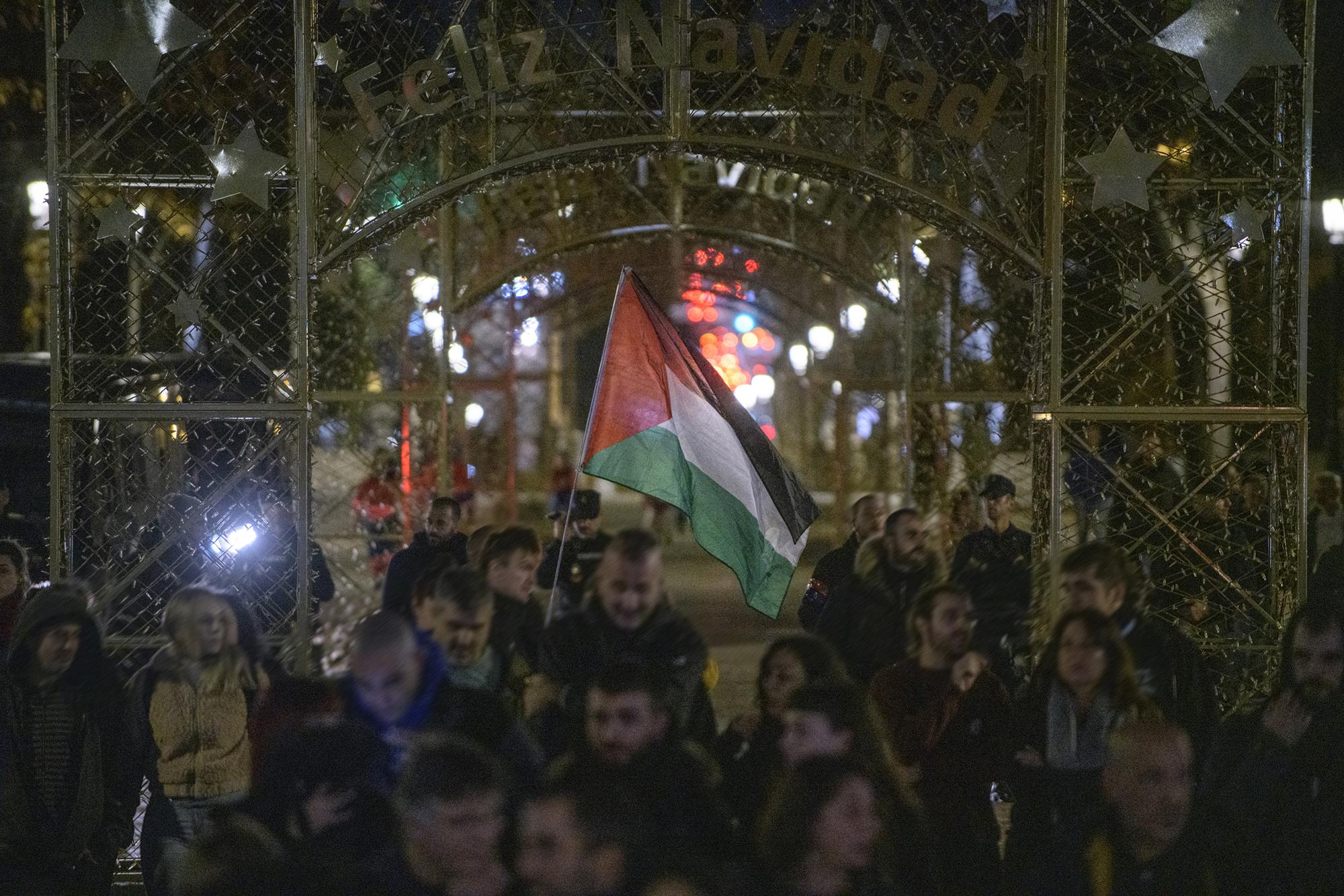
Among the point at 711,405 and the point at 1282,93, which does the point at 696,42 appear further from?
the point at 1282,93

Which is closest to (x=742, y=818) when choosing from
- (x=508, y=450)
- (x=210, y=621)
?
(x=210, y=621)

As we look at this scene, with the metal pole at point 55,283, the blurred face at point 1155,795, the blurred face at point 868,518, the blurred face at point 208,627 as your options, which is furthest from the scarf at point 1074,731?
the metal pole at point 55,283

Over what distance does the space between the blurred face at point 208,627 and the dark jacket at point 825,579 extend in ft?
11.6

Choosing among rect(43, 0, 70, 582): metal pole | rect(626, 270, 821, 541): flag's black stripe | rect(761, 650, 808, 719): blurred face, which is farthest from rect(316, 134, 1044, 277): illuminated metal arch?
rect(761, 650, 808, 719): blurred face

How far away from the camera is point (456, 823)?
14.1 ft

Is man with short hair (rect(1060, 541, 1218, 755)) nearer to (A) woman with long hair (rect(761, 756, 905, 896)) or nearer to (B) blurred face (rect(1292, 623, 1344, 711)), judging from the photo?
(B) blurred face (rect(1292, 623, 1344, 711))

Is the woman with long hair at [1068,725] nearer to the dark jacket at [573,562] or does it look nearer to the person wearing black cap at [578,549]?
the person wearing black cap at [578,549]

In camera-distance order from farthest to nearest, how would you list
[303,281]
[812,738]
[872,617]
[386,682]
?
[303,281] < [872,617] < [386,682] < [812,738]

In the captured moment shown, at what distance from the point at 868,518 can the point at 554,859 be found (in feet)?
14.2

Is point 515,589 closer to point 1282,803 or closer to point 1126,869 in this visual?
point 1126,869

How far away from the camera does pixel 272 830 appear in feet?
14.9

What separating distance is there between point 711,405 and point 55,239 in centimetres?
348

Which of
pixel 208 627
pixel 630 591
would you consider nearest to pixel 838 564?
pixel 630 591

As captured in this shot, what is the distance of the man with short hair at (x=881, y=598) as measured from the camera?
Answer: 6477 mm
